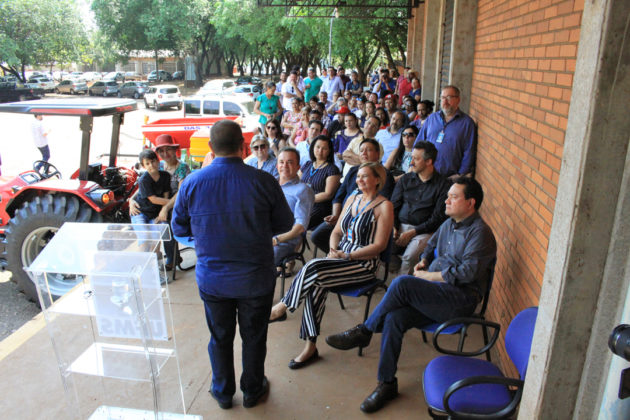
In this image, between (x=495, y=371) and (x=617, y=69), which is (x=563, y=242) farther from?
(x=495, y=371)

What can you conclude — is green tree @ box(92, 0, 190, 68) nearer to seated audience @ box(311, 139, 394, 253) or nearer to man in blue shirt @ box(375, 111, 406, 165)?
man in blue shirt @ box(375, 111, 406, 165)

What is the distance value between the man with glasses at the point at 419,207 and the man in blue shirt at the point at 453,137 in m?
0.75

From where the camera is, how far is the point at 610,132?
1.79 meters

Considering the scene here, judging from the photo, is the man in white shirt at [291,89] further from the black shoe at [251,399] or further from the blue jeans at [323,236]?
the black shoe at [251,399]

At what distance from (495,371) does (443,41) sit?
27.0ft

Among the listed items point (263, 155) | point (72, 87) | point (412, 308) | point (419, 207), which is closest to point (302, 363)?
point (412, 308)

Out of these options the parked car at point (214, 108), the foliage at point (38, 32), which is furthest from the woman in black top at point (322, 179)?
the foliage at point (38, 32)

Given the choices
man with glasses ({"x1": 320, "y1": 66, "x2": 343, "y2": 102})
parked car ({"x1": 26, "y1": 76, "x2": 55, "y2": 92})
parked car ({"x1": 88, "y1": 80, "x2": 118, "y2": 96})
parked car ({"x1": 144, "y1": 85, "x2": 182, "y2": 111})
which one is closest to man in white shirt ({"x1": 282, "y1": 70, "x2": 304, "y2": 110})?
man with glasses ({"x1": 320, "y1": 66, "x2": 343, "y2": 102})

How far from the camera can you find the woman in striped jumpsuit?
364cm

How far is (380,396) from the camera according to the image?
3.17m

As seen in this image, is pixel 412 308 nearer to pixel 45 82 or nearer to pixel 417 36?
pixel 417 36

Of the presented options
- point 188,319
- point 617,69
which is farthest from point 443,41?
point 617,69

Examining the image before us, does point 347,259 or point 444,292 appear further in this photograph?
point 347,259

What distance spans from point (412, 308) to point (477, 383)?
924mm
